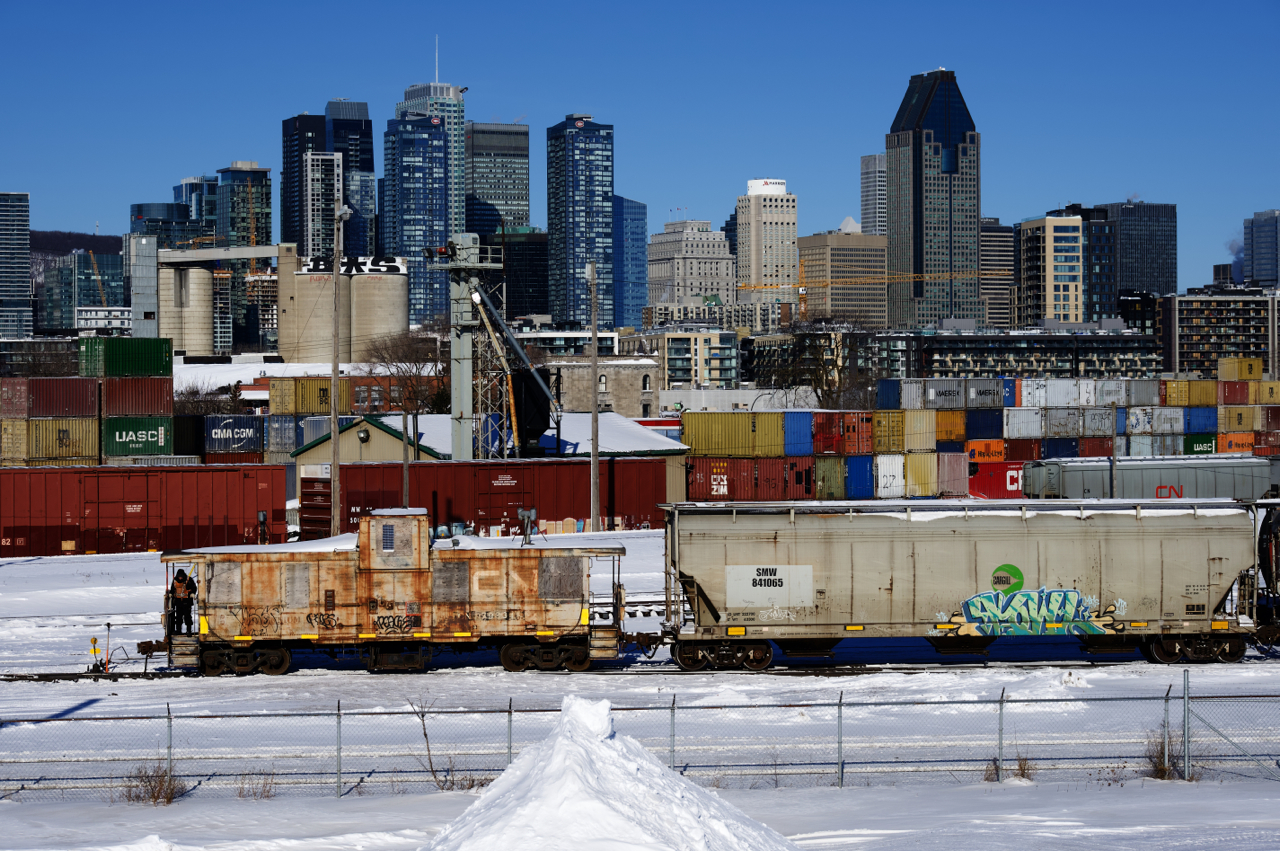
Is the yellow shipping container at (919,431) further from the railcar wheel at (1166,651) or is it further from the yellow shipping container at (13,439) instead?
the yellow shipping container at (13,439)

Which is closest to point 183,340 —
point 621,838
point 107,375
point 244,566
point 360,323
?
point 360,323

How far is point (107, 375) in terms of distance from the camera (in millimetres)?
58281

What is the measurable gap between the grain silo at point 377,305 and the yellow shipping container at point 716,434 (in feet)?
435

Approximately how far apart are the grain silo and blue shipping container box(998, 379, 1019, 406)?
128633 millimetres

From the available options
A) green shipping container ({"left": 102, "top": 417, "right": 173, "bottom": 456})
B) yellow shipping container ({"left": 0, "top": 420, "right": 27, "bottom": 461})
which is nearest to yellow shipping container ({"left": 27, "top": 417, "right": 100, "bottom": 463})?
yellow shipping container ({"left": 0, "top": 420, "right": 27, "bottom": 461})

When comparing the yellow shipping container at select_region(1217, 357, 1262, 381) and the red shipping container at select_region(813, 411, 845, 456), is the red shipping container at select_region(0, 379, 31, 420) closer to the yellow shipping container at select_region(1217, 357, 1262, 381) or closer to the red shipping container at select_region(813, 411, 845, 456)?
the red shipping container at select_region(813, 411, 845, 456)

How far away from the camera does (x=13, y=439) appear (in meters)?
56.3

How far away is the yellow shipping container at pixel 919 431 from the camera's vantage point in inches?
2729

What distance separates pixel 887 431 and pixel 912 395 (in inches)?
380

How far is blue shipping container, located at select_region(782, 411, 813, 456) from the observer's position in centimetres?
6525

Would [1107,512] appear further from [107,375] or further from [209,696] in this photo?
[107,375]

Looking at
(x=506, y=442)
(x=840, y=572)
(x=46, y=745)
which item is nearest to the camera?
(x=46, y=745)

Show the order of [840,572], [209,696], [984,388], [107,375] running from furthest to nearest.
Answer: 1. [984,388]
2. [107,375]
3. [840,572]
4. [209,696]

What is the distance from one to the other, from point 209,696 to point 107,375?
39.0 metres
